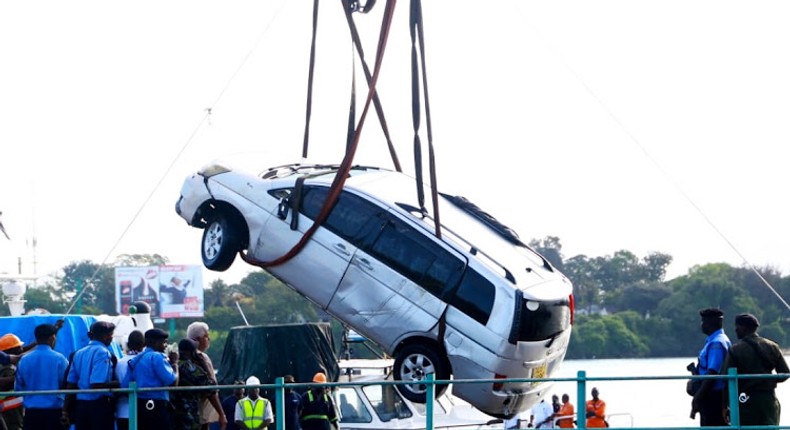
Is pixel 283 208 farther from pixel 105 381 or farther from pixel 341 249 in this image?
pixel 105 381

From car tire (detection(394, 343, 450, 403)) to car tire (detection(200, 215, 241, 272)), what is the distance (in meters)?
2.30

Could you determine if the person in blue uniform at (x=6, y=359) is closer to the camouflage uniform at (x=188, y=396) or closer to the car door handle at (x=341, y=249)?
the camouflage uniform at (x=188, y=396)

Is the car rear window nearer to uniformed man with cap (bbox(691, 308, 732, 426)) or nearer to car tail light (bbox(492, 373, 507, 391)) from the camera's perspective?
car tail light (bbox(492, 373, 507, 391))

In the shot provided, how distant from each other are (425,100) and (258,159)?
2453 mm

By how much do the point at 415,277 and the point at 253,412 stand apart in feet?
7.41

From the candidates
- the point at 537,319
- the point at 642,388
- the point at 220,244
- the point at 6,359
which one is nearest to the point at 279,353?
the point at 220,244

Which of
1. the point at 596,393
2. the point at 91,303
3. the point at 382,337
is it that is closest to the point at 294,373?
the point at 382,337

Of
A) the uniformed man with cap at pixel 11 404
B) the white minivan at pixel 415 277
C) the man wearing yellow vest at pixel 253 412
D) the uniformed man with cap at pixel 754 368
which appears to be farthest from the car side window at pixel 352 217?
the uniformed man with cap at pixel 754 368

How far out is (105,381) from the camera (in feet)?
38.2

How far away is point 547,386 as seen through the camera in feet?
52.2

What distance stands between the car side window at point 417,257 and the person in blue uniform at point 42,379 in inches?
160

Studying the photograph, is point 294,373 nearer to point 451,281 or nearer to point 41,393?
point 451,281

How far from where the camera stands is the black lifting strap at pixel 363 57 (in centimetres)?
1577

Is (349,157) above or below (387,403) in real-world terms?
above
